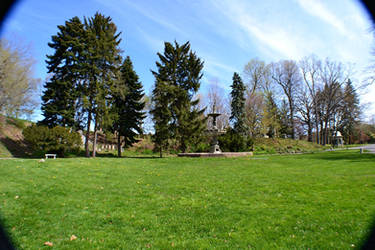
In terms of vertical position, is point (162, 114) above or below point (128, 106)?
below

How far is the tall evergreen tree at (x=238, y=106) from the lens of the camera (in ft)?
105

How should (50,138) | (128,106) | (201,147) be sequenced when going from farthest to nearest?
(128,106) → (201,147) → (50,138)

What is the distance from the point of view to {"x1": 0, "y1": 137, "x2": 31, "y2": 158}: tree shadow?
73.0 feet

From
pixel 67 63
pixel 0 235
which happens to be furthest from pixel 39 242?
pixel 67 63

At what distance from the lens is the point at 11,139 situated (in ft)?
78.8

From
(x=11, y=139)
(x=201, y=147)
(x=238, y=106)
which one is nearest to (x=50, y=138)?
(x=11, y=139)

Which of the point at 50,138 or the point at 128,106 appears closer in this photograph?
the point at 50,138

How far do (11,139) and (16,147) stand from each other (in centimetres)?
150

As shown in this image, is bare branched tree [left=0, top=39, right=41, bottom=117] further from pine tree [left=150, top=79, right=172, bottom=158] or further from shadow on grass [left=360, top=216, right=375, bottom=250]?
shadow on grass [left=360, top=216, right=375, bottom=250]

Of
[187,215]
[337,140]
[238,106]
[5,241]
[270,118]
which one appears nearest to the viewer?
[5,241]

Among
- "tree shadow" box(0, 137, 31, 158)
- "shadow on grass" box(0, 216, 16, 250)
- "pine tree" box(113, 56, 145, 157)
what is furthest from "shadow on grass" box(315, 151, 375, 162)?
"tree shadow" box(0, 137, 31, 158)

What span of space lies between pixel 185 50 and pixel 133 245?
25.8 metres

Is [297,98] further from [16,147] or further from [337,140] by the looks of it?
[16,147]

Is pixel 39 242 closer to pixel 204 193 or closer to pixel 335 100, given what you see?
pixel 204 193
